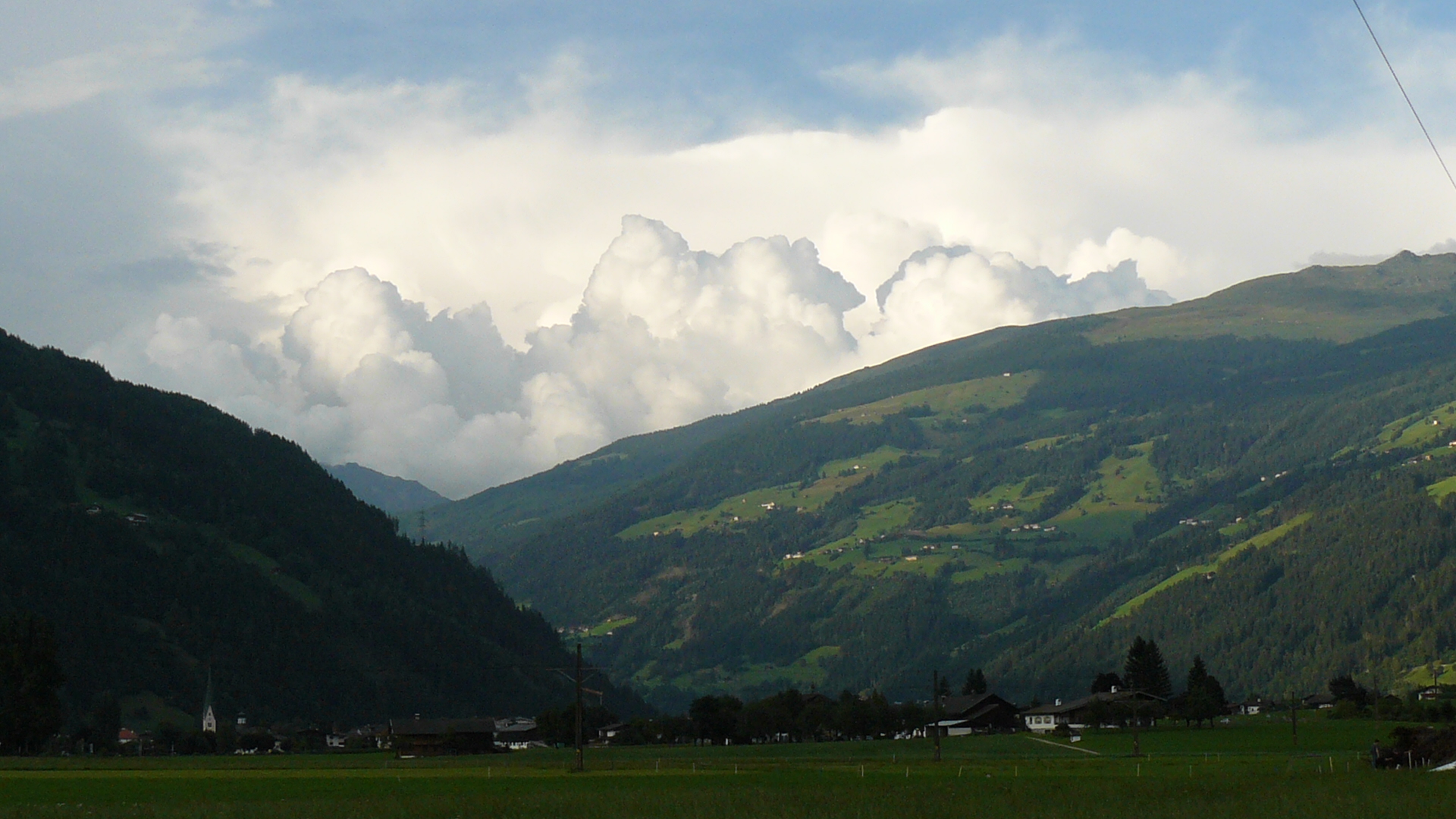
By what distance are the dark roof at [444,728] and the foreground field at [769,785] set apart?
3360 cm

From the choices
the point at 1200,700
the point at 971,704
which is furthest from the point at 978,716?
the point at 1200,700

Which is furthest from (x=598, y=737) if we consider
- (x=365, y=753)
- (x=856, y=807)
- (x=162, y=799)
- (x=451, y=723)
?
(x=856, y=807)

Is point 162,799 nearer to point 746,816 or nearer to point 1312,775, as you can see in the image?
point 746,816

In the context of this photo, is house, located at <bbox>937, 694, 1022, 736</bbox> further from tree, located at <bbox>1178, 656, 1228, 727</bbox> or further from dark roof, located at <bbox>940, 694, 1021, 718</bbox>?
tree, located at <bbox>1178, 656, 1228, 727</bbox>

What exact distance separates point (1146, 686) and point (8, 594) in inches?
6107

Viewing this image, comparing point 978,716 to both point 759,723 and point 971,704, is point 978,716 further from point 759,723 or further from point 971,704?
point 759,723

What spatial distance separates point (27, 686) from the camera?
13562 centimetres

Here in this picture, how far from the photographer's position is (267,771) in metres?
93.3

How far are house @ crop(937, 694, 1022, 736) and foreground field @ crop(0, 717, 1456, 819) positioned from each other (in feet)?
179

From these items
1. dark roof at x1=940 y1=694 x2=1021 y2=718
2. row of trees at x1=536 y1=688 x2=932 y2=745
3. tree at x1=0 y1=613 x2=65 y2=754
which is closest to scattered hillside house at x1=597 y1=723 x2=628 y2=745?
row of trees at x1=536 y1=688 x2=932 y2=745

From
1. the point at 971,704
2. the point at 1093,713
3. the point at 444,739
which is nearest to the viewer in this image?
the point at 444,739

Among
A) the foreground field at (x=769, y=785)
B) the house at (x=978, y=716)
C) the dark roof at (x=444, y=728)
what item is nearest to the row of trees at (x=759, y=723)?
the house at (x=978, y=716)

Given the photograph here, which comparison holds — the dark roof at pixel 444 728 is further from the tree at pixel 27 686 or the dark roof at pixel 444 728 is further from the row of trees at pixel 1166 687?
the row of trees at pixel 1166 687

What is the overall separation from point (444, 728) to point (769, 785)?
99703 mm
